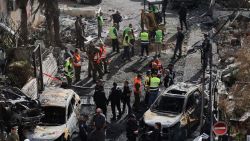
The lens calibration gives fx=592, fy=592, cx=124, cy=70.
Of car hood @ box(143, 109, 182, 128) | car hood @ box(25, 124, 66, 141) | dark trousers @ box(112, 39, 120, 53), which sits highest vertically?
dark trousers @ box(112, 39, 120, 53)

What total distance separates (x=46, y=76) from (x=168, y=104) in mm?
6949

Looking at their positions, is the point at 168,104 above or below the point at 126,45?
below

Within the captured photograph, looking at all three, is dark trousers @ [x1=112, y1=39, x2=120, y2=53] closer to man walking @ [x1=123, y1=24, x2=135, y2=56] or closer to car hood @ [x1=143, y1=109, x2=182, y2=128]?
man walking @ [x1=123, y1=24, x2=135, y2=56]

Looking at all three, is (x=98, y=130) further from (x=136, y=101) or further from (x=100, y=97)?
(x=136, y=101)

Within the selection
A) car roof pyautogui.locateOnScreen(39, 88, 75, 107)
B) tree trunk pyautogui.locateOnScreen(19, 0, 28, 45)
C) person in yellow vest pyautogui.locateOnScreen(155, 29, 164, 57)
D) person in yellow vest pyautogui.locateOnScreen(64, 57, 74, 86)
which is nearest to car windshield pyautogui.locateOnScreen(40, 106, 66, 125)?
car roof pyautogui.locateOnScreen(39, 88, 75, 107)

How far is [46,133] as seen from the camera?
746 inches

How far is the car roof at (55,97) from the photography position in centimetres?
2000

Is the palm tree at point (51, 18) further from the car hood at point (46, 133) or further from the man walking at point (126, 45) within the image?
the car hood at point (46, 133)

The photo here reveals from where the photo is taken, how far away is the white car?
19.0 metres

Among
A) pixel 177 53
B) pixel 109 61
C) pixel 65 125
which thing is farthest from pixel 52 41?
pixel 65 125

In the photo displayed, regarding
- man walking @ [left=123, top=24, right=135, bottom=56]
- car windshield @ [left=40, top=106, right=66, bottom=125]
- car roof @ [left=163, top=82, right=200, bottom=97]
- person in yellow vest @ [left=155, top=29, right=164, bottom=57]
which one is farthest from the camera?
person in yellow vest @ [left=155, top=29, right=164, bottom=57]

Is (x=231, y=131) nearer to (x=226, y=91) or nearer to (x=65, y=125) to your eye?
(x=226, y=91)

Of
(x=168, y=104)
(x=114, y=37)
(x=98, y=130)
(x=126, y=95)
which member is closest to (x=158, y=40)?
(x=114, y=37)

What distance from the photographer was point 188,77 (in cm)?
2677
